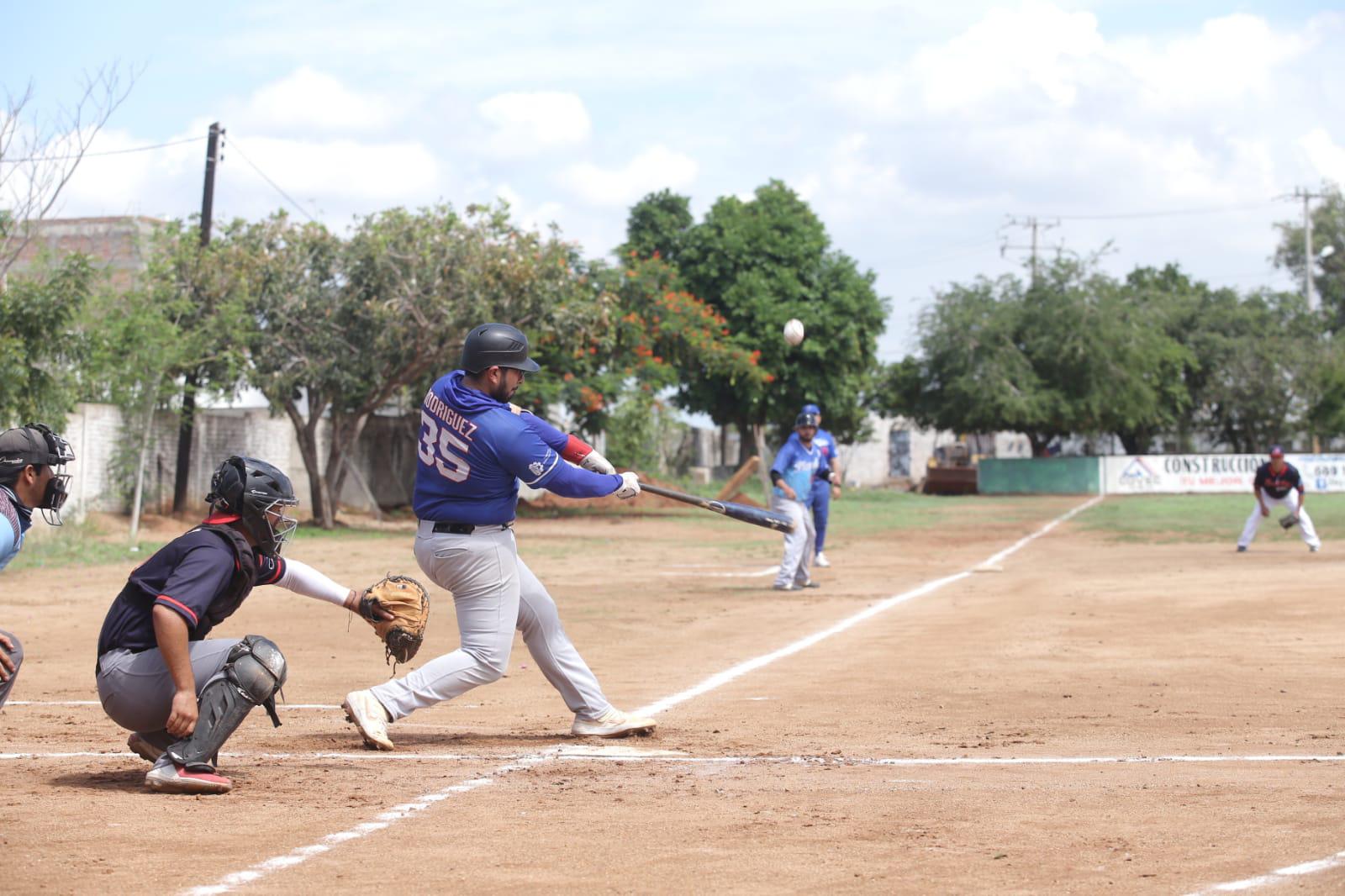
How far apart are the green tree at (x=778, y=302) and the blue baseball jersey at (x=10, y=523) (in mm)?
44830

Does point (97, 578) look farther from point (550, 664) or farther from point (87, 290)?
point (550, 664)

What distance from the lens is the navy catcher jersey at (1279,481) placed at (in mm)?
22562

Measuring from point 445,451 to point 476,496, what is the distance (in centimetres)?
27

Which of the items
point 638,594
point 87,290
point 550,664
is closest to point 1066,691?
point 550,664

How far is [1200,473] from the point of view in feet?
189

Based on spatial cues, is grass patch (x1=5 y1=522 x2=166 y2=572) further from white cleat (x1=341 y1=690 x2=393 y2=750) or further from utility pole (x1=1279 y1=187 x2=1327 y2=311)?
utility pole (x1=1279 y1=187 x2=1327 y2=311)

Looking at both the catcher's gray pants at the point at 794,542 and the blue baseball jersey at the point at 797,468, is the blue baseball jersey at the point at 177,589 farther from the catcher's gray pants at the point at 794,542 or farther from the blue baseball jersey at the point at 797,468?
the blue baseball jersey at the point at 797,468

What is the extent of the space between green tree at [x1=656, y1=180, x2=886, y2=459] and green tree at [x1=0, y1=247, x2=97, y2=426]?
101 feet

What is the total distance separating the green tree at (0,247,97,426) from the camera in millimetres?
20172

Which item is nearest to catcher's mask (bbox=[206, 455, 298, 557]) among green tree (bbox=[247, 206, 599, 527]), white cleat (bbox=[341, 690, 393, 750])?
white cleat (bbox=[341, 690, 393, 750])

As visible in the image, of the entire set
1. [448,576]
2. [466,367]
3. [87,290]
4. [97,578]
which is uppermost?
[87,290]

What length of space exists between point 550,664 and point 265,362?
73.9 ft

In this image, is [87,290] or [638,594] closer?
[638,594]

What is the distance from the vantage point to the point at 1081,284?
60.6 meters
